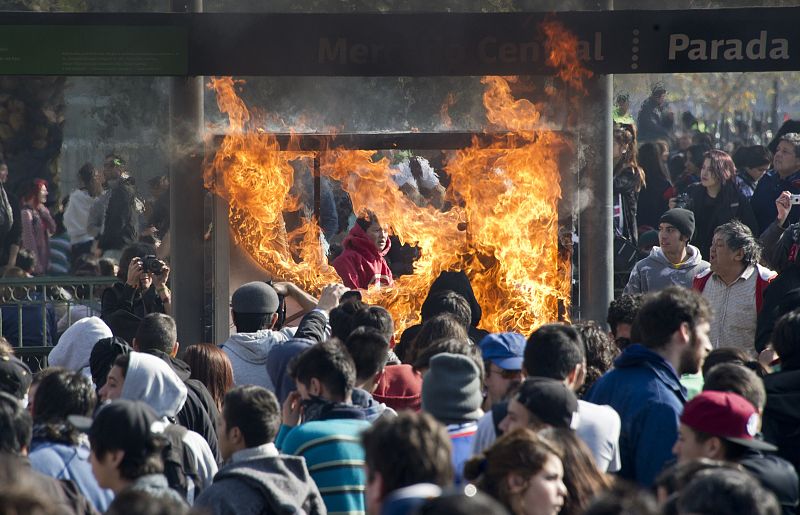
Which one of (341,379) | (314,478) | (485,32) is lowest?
(314,478)

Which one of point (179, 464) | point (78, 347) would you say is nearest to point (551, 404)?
point (179, 464)

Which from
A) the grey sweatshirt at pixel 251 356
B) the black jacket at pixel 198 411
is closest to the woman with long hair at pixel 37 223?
the grey sweatshirt at pixel 251 356

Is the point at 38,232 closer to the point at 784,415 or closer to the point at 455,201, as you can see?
the point at 455,201

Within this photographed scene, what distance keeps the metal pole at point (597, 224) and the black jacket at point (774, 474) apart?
512 cm

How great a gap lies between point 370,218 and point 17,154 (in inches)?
203

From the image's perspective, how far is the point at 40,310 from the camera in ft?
31.6

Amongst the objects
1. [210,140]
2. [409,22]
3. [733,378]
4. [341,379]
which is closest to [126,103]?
[210,140]

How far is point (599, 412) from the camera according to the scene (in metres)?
4.44

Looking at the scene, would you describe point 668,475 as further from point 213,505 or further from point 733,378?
point 213,505

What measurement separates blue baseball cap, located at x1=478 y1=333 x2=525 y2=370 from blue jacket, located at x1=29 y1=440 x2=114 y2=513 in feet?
6.10

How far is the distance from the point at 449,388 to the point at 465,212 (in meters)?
5.24

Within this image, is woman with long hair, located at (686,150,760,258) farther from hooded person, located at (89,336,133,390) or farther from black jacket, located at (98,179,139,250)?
hooded person, located at (89,336,133,390)

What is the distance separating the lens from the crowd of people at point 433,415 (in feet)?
10.3

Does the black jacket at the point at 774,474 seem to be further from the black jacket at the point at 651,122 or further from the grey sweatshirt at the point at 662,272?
the black jacket at the point at 651,122
